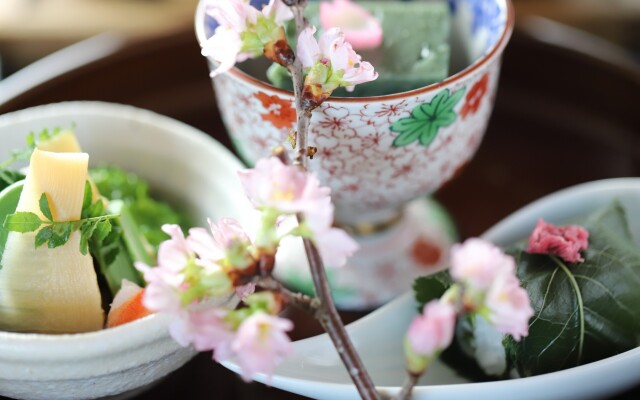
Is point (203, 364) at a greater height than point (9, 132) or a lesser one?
lesser

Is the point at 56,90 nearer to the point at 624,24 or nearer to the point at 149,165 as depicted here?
the point at 149,165

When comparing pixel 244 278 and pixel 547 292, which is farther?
pixel 547 292

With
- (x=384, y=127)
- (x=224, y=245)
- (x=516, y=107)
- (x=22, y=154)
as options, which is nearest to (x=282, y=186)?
(x=224, y=245)

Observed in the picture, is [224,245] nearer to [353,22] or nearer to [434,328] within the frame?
[434,328]

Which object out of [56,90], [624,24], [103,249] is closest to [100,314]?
[103,249]

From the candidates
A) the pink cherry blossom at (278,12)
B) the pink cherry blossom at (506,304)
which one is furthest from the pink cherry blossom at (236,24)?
the pink cherry blossom at (506,304)

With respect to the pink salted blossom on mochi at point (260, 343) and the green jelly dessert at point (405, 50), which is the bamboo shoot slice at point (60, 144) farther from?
the pink salted blossom on mochi at point (260, 343)

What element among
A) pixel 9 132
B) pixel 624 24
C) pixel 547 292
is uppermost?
pixel 9 132

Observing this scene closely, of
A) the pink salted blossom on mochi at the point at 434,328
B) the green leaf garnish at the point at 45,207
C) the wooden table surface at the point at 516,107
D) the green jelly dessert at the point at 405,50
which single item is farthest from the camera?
the wooden table surface at the point at 516,107
